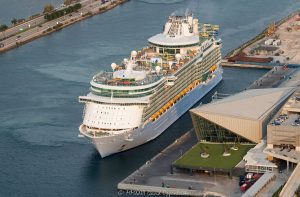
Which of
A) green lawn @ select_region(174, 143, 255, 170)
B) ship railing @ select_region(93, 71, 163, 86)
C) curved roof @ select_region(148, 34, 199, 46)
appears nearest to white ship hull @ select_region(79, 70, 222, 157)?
ship railing @ select_region(93, 71, 163, 86)

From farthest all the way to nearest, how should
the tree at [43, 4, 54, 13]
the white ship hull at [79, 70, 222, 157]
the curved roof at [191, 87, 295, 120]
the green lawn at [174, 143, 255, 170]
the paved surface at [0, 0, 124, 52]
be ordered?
the tree at [43, 4, 54, 13]
the paved surface at [0, 0, 124, 52]
the white ship hull at [79, 70, 222, 157]
the curved roof at [191, 87, 295, 120]
the green lawn at [174, 143, 255, 170]

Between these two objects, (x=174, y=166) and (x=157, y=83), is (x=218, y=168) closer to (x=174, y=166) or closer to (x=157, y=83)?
(x=174, y=166)

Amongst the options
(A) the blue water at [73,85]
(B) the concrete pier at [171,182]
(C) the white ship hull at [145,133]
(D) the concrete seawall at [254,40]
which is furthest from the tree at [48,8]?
(B) the concrete pier at [171,182]

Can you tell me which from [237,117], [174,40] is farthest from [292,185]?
[174,40]

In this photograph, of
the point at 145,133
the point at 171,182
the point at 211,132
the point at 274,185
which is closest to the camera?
the point at 274,185

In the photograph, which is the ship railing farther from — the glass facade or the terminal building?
the glass facade

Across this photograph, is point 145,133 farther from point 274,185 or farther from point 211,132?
point 274,185
